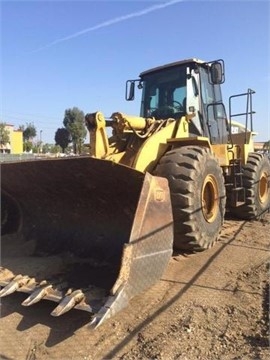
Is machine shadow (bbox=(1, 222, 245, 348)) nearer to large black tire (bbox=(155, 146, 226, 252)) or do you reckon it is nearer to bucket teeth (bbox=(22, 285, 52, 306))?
bucket teeth (bbox=(22, 285, 52, 306))

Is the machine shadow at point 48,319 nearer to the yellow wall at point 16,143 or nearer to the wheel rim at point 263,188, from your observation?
the wheel rim at point 263,188

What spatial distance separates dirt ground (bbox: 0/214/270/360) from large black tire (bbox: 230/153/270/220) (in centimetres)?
305

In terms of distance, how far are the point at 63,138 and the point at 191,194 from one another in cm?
4693

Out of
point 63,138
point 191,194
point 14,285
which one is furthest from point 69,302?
point 63,138

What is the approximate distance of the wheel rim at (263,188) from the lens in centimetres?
854

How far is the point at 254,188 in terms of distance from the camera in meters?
7.82

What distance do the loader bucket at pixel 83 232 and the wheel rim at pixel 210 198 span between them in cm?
132

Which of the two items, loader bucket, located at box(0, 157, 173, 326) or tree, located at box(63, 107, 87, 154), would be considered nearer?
loader bucket, located at box(0, 157, 173, 326)

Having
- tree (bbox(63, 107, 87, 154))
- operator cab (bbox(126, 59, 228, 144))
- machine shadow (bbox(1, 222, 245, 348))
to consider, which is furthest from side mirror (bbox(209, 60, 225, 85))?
tree (bbox(63, 107, 87, 154))

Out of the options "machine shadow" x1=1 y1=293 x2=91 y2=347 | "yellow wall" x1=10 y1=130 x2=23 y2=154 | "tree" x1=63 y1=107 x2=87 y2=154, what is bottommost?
"machine shadow" x1=1 y1=293 x2=91 y2=347

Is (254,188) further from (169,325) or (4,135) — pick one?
(4,135)

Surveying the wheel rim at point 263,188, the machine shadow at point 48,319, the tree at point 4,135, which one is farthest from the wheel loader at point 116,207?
the tree at point 4,135

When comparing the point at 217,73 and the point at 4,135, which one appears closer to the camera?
the point at 217,73

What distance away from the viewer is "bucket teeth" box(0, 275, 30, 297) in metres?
4.00
